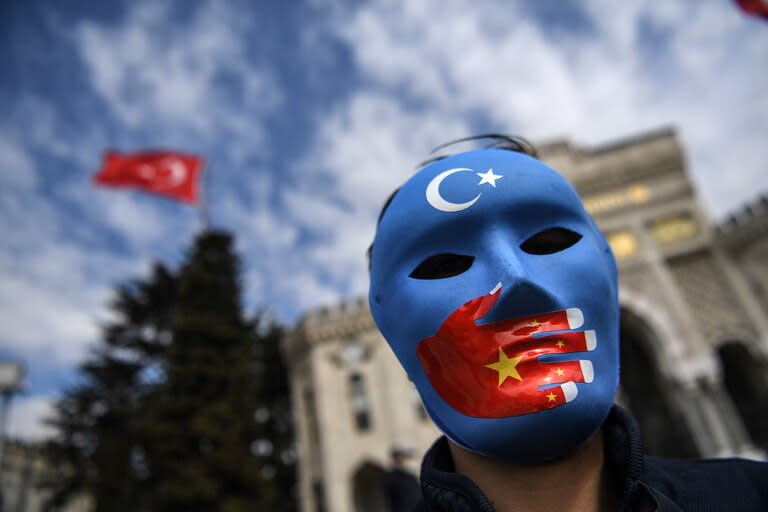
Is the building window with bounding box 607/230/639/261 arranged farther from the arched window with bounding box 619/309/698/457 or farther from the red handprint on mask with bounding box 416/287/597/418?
the red handprint on mask with bounding box 416/287/597/418

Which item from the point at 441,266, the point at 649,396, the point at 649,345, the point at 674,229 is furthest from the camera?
the point at 649,396

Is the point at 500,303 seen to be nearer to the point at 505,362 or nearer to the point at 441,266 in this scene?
the point at 505,362

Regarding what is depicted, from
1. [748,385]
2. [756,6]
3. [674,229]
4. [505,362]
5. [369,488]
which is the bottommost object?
[369,488]

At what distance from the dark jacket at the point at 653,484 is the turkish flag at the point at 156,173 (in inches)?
746

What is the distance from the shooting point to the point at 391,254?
149cm

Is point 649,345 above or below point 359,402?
below

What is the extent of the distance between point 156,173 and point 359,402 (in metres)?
12.5

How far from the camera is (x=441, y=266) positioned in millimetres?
1495

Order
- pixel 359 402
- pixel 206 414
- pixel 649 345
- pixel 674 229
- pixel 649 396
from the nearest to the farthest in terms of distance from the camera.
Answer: pixel 206 414, pixel 649 345, pixel 674 229, pixel 649 396, pixel 359 402

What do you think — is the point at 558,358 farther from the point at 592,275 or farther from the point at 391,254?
the point at 391,254

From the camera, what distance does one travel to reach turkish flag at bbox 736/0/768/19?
11.2 m

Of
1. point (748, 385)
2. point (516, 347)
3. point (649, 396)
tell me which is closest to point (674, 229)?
point (748, 385)

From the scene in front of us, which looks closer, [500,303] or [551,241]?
[500,303]

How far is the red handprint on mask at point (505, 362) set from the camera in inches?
46.0
